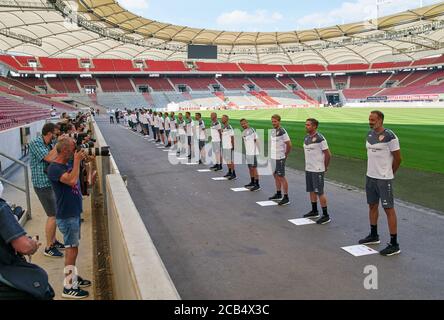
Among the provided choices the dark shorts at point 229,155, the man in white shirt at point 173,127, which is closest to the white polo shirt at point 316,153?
the dark shorts at point 229,155

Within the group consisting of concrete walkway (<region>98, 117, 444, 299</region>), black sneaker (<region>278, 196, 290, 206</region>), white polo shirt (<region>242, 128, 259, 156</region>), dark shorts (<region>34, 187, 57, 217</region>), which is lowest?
concrete walkway (<region>98, 117, 444, 299</region>)

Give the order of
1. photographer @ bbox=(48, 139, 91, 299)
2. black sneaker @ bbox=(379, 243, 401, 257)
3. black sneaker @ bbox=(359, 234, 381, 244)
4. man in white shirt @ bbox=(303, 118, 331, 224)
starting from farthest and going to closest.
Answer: man in white shirt @ bbox=(303, 118, 331, 224) < black sneaker @ bbox=(359, 234, 381, 244) < black sneaker @ bbox=(379, 243, 401, 257) < photographer @ bbox=(48, 139, 91, 299)

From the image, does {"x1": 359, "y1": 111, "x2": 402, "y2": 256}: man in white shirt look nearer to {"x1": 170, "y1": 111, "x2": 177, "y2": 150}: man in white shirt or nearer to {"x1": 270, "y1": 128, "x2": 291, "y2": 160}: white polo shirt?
{"x1": 270, "y1": 128, "x2": 291, "y2": 160}: white polo shirt

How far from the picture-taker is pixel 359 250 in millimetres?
5754

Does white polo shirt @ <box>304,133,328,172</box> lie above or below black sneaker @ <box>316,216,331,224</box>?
above

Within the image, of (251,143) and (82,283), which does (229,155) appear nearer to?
(251,143)

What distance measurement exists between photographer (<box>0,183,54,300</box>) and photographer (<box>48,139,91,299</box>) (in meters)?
1.71

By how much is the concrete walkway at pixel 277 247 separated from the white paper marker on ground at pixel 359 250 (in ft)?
0.38

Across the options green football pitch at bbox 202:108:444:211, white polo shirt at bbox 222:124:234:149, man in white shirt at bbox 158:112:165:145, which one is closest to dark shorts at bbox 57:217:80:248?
green football pitch at bbox 202:108:444:211

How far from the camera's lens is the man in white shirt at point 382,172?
5.68m

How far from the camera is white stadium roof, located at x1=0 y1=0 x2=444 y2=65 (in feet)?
188

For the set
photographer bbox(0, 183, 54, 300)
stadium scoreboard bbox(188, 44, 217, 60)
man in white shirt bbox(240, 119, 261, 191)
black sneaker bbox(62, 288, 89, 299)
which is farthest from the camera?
stadium scoreboard bbox(188, 44, 217, 60)
